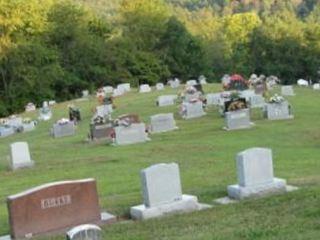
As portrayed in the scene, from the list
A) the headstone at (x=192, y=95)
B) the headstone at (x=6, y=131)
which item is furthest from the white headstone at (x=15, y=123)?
the headstone at (x=192, y=95)

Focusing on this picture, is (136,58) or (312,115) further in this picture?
(136,58)

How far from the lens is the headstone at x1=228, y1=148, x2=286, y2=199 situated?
1106 centimetres

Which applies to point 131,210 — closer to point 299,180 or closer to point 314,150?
point 299,180

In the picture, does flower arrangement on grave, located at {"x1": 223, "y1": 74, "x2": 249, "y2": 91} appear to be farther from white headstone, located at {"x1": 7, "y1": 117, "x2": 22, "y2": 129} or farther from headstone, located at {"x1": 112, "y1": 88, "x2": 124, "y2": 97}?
headstone, located at {"x1": 112, "y1": 88, "x2": 124, "y2": 97}

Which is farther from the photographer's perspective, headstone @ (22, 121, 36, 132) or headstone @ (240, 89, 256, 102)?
headstone @ (22, 121, 36, 132)

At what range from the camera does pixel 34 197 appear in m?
9.62

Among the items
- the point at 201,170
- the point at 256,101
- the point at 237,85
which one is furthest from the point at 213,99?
the point at 201,170

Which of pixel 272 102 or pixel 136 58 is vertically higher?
pixel 136 58

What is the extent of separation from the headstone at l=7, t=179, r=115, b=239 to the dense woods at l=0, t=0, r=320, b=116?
4381 cm

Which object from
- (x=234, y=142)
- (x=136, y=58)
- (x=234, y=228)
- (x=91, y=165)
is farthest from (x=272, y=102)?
(x=136, y=58)

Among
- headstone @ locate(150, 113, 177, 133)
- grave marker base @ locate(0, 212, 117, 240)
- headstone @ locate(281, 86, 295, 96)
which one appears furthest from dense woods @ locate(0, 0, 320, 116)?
grave marker base @ locate(0, 212, 117, 240)

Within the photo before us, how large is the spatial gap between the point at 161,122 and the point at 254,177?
13523mm

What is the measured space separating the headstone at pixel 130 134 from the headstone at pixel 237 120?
A: 298 cm

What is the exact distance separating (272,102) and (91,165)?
9625 millimetres
